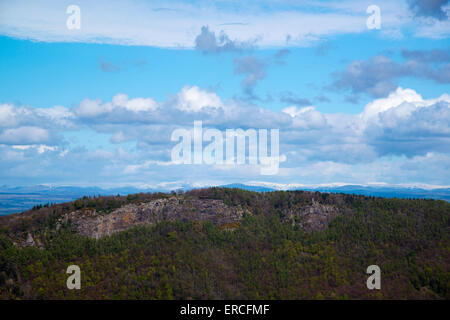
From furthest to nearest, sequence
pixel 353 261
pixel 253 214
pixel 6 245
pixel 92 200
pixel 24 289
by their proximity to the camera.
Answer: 1. pixel 253 214
2. pixel 92 200
3. pixel 353 261
4. pixel 6 245
5. pixel 24 289

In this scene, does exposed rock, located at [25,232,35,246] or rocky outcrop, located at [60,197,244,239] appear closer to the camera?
exposed rock, located at [25,232,35,246]

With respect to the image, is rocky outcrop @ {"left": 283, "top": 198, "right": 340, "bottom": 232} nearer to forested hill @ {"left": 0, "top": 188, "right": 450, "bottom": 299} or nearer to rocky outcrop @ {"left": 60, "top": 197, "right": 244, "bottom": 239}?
forested hill @ {"left": 0, "top": 188, "right": 450, "bottom": 299}

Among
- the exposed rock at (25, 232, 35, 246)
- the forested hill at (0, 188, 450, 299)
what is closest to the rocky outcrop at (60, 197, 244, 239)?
the forested hill at (0, 188, 450, 299)

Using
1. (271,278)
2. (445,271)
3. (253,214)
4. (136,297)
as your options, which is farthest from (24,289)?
(445,271)

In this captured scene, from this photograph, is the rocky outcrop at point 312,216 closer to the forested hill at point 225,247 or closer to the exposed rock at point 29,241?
the forested hill at point 225,247
